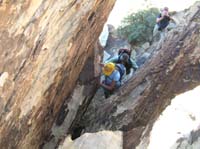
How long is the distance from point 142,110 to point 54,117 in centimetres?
Result: 182

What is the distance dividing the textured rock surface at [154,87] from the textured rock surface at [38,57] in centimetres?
105

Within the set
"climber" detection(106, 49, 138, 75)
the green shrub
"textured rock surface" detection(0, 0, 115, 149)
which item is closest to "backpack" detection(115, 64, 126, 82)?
"climber" detection(106, 49, 138, 75)

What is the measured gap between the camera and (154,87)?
858 cm

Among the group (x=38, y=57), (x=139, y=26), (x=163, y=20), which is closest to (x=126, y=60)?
(x=163, y=20)

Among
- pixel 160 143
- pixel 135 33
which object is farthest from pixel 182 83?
pixel 135 33

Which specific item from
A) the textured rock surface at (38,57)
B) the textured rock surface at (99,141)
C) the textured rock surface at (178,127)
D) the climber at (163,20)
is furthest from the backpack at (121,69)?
the climber at (163,20)

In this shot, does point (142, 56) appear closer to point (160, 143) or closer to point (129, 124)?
point (129, 124)

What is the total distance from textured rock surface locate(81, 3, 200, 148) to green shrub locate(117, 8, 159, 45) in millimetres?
5996

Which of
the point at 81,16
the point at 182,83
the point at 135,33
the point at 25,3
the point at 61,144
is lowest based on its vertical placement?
the point at 135,33

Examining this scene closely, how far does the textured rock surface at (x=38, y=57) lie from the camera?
18.1 feet

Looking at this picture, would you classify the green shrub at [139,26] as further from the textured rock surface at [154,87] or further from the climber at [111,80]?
the textured rock surface at [154,87]

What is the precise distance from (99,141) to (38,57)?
6.76 feet

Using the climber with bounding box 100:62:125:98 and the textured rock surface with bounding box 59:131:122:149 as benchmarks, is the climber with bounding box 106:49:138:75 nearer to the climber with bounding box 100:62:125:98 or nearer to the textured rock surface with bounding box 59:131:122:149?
the climber with bounding box 100:62:125:98

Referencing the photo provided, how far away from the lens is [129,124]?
8125 millimetres
